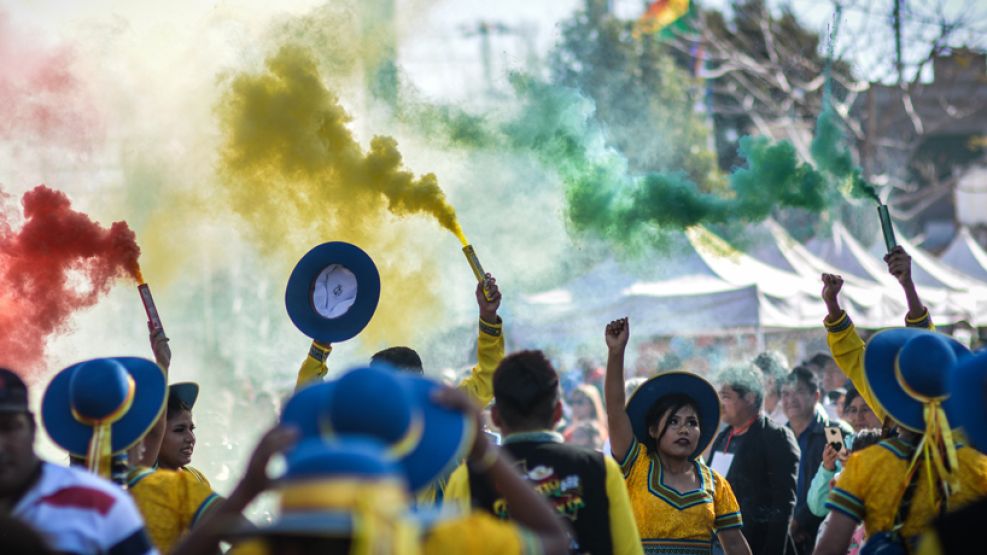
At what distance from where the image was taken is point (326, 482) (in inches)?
89.1

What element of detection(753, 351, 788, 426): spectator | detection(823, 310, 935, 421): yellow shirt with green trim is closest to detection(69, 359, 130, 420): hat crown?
detection(823, 310, 935, 421): yellow shirt with green trim

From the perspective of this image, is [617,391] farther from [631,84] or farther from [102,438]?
[631,84]

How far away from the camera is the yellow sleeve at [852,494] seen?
414 cm

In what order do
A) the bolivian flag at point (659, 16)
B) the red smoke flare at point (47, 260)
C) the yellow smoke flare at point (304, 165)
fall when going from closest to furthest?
the red smoke flare at point (47, 260) < the yellow smoke flare at point (304, 165) < the bolivian flag at point (659, 16)

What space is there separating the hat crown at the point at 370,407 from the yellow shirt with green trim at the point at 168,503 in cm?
→ 156

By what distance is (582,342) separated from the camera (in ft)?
50.2

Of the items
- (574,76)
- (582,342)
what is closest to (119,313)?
(582,342)

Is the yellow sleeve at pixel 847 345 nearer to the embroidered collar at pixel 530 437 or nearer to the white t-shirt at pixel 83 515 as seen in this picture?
the embroidered collar at pixel 530 437

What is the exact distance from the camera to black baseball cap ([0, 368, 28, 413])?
324 centimetres

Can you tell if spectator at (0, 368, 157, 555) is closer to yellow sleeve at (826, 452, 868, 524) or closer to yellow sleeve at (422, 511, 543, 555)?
yellow sleeve at (422, 511, 543, 555)

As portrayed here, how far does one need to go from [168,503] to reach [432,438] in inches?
61.6

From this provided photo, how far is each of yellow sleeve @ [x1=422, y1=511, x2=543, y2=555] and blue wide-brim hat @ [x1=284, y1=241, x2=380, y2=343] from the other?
3.03m

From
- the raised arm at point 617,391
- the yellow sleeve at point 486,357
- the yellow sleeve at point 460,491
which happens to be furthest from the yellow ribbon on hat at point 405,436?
the yellow sleeve at point 486,357

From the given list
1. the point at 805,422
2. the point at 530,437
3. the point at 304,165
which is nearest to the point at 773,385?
the point at 805,422
